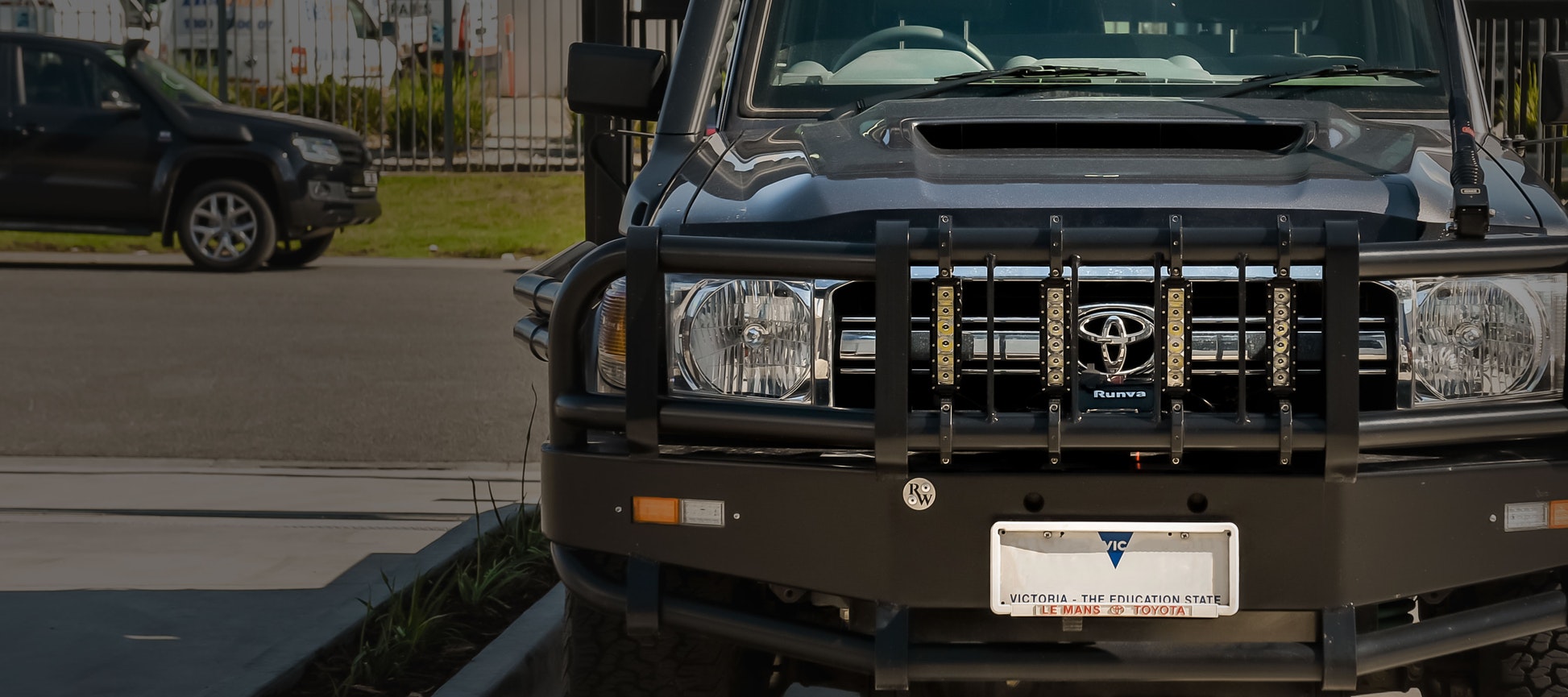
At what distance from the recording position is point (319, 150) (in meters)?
15.7

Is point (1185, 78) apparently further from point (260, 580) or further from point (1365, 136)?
point (260, 580)

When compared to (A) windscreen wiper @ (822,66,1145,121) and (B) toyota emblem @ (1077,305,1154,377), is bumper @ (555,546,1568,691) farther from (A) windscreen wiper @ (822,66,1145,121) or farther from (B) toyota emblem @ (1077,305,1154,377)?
(A) windscreen wiper @ (822,66,1145,121)

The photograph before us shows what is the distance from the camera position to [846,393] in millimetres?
3184

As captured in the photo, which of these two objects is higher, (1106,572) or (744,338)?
(744,338)

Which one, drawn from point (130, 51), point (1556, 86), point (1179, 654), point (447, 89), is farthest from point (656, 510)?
point (447, 89)

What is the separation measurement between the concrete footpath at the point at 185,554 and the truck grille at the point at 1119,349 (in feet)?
6.74

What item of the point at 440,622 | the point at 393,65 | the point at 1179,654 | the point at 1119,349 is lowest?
the point at 440,622

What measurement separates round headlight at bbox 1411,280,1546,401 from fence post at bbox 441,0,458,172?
1721cm

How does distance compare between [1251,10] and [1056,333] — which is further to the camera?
[1251,10]

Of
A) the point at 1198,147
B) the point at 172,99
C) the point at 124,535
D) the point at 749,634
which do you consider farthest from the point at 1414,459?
the point at 172,99

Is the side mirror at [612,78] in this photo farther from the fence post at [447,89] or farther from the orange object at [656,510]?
the fence post at [447,89]

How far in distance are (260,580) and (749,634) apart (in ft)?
9.79

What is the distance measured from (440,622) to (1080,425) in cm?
250

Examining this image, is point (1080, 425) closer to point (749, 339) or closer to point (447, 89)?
point (749, 339)
